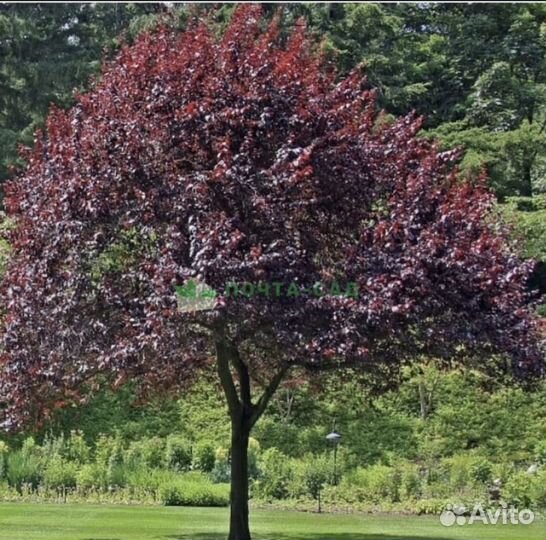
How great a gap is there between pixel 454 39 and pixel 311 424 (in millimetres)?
18077

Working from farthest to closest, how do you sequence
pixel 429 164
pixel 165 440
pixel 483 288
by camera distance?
pixel 165 440
pixel 429 164
pixel 483 288

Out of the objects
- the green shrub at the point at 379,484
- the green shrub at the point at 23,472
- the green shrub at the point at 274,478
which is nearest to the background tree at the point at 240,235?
the green shrub at the point at 379,484

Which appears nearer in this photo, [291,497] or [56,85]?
[291,497]

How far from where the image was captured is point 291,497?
534 inches

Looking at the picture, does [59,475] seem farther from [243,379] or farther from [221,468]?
[243,379]

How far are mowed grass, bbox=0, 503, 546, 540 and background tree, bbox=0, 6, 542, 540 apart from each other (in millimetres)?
2755

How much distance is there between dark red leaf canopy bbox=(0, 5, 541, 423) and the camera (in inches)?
284

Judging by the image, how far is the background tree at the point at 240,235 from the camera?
719 cm

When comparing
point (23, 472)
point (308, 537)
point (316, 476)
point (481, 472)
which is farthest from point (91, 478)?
point (481, 472)

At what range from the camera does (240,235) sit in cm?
693

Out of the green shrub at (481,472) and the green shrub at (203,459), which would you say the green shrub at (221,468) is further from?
the green shrub at (481,472)

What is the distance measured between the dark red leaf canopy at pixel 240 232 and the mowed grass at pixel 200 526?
2861 millimetres

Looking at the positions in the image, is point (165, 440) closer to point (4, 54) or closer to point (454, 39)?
point (4, 54)

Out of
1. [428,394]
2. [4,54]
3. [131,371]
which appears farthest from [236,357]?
[4,54]
